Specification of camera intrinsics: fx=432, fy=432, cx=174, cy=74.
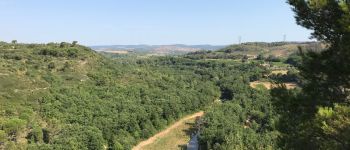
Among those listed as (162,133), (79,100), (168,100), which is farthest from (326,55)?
(168,100)

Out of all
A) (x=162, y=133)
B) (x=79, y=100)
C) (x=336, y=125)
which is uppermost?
(x=336, y=125)

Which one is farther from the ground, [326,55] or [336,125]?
[326,55]

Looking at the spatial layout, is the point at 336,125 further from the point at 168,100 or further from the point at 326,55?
the point at 168,100

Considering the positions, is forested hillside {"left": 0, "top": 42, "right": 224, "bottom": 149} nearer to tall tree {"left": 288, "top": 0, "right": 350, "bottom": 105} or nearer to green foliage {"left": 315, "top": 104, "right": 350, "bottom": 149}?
tall tree {"left": 288, "top": 0, "right": 350, "bottom": 105}

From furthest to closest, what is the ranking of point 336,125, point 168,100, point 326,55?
point 168,100
point 326,55
point 336,125

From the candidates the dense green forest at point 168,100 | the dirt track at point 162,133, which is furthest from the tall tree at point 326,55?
the dirt track at point 162,133

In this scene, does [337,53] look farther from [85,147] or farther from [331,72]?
[85,147]

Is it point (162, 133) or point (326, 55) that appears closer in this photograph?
point (326, 55)

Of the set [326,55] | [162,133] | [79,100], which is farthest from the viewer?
[162,133]

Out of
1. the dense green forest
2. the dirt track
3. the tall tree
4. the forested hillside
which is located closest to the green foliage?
the dense green forest

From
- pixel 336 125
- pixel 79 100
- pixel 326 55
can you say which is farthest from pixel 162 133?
pixel 336 125
